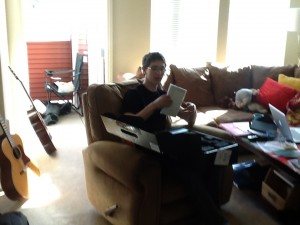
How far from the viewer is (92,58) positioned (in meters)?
5.00

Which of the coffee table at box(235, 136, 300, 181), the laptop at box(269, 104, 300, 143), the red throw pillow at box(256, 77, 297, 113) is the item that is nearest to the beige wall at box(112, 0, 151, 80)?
the red throw pillow at box(256, 77, 297, 113)

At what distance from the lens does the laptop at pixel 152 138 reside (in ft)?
5.74

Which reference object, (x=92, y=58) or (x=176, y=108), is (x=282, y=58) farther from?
(x=176, y=108)

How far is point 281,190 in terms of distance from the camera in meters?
2.39

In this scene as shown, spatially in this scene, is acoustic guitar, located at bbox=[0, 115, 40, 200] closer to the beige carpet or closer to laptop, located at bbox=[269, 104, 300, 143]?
the beige carpet

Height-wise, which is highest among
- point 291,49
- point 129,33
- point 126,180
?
point 129,33

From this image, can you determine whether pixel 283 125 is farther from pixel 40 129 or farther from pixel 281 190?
pixel 40 129

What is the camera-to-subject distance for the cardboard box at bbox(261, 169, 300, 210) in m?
2.27

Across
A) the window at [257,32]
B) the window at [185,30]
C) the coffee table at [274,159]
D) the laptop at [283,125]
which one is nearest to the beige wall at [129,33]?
the window at [185,30]

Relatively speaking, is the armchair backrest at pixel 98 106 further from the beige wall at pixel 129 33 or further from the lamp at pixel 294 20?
the lamp at pixel 294 20

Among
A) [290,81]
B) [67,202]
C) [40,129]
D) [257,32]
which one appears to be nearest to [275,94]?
[290,81]

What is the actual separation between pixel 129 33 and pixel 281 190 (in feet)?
9.09

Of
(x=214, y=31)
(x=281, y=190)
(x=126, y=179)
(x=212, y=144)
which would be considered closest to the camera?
(x=126, y=179)

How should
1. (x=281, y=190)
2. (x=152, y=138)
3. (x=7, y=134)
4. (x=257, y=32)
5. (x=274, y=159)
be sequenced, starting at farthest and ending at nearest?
(x=257, y=32), (x=7, y=134), (x=281, y=190), (x=274, y=159), (x=152, y=138)
